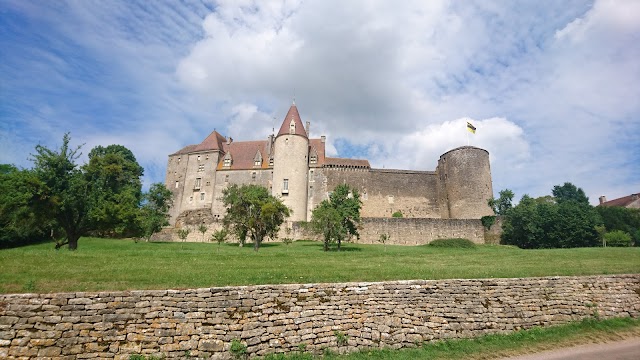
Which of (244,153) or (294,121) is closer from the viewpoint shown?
(294,121)

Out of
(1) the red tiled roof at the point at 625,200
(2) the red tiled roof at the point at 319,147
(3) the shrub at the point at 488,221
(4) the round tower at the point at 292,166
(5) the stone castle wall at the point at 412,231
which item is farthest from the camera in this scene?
(1) the red tiled roof at the point at 625,200

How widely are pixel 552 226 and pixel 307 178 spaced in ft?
105

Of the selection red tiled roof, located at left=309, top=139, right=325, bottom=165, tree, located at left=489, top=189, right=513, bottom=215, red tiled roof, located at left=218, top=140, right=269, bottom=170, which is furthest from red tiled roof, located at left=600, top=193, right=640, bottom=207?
red tiled roof, located at left=218, top=140, right=269, bottom=170

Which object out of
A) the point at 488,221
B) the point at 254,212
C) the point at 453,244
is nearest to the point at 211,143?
the point at 254,212

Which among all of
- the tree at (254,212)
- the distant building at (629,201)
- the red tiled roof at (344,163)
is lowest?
the tree at (254,212)

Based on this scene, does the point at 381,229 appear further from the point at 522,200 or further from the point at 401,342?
the point at 401,342

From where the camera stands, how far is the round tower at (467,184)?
1951 inches

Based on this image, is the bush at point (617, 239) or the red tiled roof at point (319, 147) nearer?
the bush at point (617, 239)

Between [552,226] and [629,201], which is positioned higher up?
[629,201]

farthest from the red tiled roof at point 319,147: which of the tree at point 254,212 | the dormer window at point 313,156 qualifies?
the tree at point 254,212

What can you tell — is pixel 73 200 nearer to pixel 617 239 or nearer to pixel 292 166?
pixel 292 166

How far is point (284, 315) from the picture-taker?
32.3ft

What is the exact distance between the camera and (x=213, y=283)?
10359 millimetres

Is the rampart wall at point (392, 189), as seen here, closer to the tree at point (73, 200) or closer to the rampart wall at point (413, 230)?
the rampart wall at point (413, 230)
